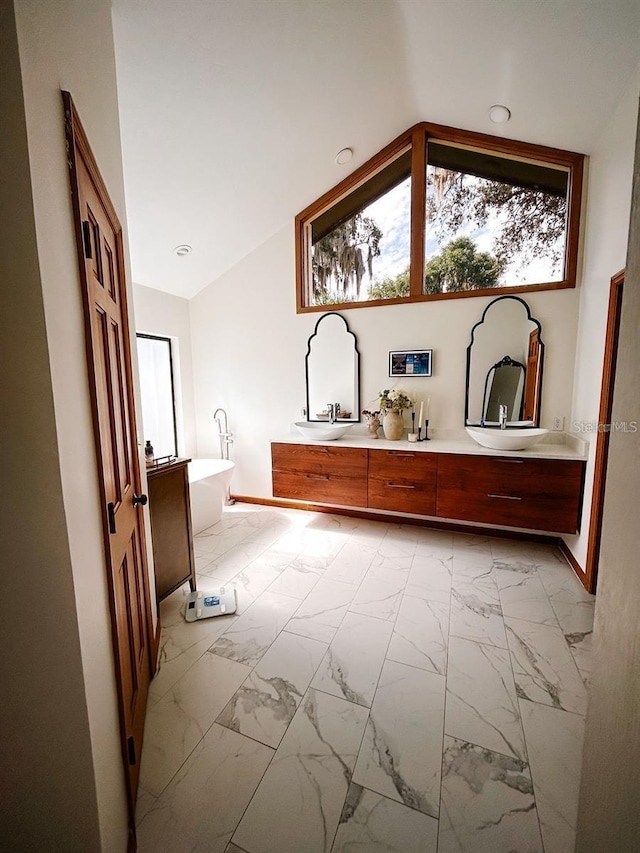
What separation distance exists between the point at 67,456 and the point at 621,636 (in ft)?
3.84

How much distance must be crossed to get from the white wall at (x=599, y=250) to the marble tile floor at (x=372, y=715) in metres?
1.04

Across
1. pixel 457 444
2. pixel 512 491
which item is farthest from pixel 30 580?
pixel 457 444

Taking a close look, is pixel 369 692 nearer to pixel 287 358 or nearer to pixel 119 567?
pixel 119 567

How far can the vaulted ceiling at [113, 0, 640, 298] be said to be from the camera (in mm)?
1712

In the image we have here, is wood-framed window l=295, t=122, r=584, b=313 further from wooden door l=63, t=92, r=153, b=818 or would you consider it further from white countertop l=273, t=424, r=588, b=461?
wooden door l=63, t=92, r=153, b=818

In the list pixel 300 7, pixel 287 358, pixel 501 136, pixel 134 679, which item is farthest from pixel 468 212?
pixel 134 679

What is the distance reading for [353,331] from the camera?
348 cm

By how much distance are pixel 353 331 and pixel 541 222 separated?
175 cm

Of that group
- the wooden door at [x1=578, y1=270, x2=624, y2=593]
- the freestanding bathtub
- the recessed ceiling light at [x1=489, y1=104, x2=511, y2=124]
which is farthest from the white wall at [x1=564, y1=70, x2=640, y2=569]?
the freestanding bathtub

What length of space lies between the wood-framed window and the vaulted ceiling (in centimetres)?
22

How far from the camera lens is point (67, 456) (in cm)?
77

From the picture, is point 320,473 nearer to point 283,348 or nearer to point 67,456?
point 283,348

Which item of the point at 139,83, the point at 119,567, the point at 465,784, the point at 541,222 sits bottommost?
the point at 465,784

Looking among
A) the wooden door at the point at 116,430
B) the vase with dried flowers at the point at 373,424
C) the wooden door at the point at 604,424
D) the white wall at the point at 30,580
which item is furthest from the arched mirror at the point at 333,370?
the white wall at the point at 30,580
